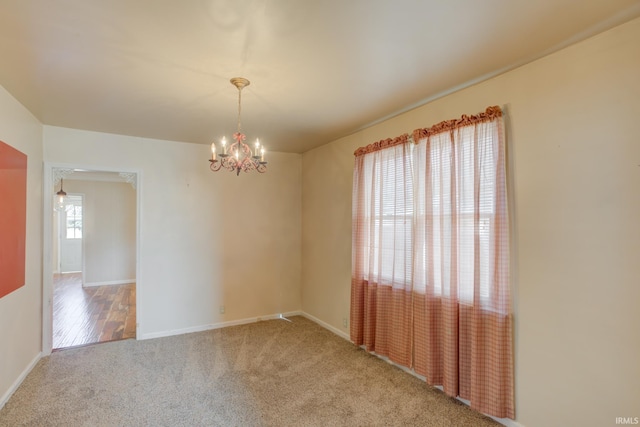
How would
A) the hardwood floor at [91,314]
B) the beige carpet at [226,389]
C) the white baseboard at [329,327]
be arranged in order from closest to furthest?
1. the beige carpet at [226,389]
2. the white baseboard at [329,327]
3. the hardwood floor at [91,314]

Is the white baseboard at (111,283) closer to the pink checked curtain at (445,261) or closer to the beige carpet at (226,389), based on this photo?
the beige carpet at (226,389)

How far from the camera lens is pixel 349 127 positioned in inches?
152

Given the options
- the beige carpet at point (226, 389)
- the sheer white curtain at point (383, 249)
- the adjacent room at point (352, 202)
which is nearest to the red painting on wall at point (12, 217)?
the adjacent room at point (352, 202)

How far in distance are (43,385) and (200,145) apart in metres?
3.14

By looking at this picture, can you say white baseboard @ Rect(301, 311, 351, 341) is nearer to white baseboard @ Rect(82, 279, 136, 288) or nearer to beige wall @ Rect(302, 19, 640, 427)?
beige wall @ Rect(302, 19, 640, 427)

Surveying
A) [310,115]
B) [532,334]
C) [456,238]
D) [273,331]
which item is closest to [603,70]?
[456,238]

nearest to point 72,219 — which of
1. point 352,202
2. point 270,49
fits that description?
point 352,202

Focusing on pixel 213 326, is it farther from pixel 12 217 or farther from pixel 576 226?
pixel 576 226

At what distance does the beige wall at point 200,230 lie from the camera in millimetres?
4207

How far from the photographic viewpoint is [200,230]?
4617 mm

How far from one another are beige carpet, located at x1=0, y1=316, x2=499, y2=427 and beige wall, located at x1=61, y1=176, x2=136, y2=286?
15.1ft

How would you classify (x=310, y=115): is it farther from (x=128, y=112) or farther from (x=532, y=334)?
(x=532, y=334)

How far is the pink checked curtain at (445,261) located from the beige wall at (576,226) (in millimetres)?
125

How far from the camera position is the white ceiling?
1.69 m
